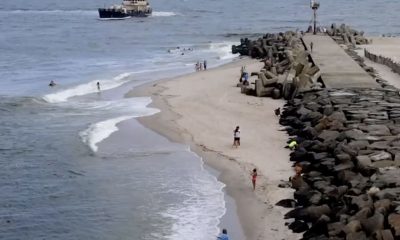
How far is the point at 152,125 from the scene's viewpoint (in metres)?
31.1

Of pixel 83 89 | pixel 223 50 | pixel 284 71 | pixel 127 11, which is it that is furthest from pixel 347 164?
pixel 127 11

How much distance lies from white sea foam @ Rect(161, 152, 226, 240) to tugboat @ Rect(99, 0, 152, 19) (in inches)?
3030

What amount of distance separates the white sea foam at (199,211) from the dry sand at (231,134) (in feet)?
1.73

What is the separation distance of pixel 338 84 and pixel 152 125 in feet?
28.4

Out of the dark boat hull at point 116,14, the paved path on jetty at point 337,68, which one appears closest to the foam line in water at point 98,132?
the paved path on jetty at point 337,68

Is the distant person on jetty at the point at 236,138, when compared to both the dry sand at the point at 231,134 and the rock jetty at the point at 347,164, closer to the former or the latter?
the dry sand at the point at 231,134

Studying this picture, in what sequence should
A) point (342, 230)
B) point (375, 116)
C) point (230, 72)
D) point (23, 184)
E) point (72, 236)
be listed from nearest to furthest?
point (342, 230)
point (72, 236)
point (23, 184)
point (375, 116)
point (230, 72)

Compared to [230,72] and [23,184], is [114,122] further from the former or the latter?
[230,72]

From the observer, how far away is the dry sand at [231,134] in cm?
1994

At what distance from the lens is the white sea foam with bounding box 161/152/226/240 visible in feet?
60.9

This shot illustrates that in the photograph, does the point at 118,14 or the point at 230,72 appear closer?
the point at 230,72

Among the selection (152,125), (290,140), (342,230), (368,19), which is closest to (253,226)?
(342,230)

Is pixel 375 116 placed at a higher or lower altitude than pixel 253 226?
higher

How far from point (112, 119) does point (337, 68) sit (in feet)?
41.2
